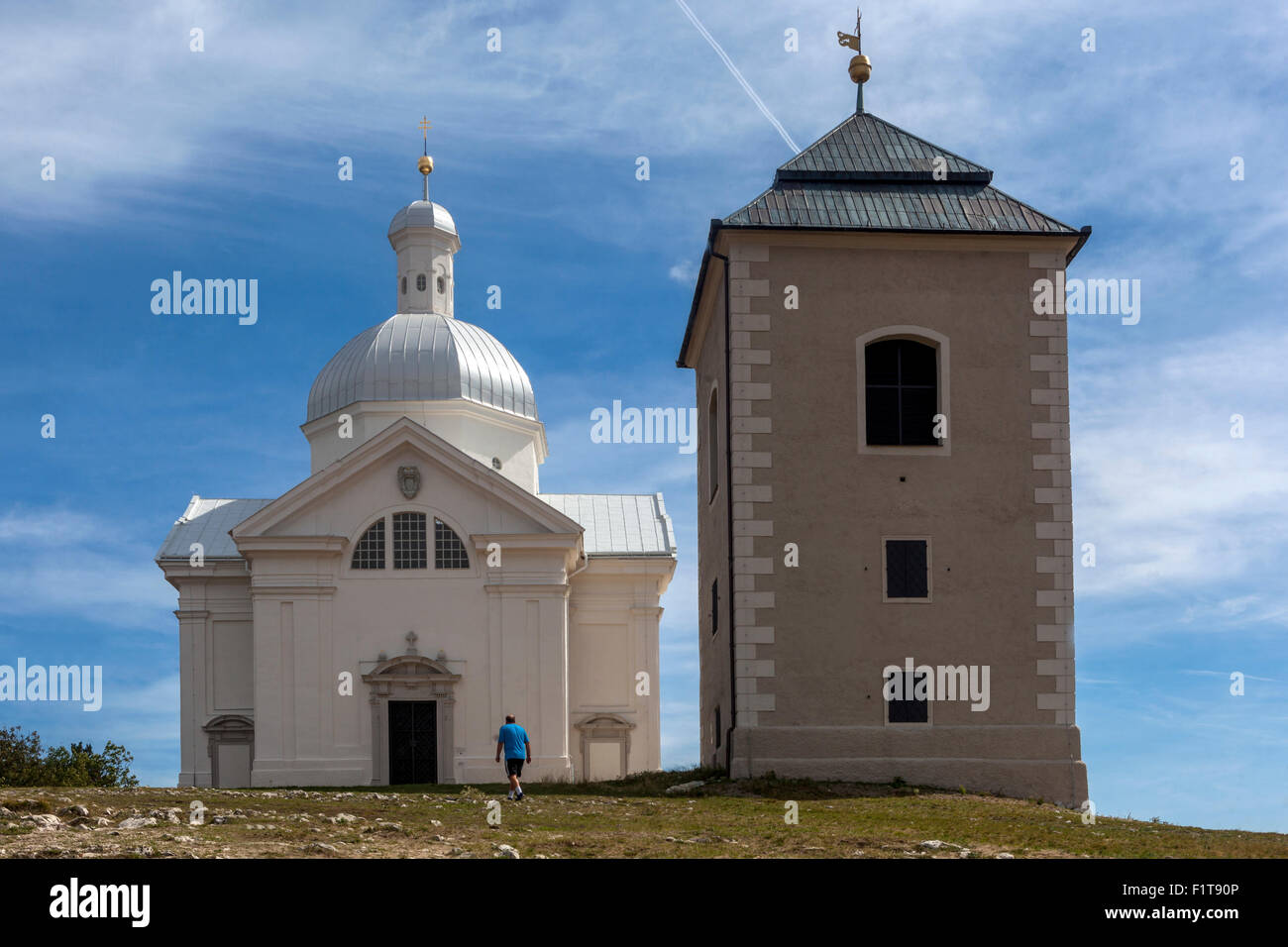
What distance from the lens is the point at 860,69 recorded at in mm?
30703

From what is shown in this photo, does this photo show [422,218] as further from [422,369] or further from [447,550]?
[447,550]

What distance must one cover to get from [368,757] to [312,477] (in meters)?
7.23

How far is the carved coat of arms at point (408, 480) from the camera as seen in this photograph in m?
45.4

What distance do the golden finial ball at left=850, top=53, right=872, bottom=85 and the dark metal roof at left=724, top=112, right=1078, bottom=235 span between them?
1.55m

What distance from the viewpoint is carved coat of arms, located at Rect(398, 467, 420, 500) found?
1786 inches

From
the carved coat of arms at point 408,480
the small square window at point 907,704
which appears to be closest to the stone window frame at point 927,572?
the small square window at point 907,704

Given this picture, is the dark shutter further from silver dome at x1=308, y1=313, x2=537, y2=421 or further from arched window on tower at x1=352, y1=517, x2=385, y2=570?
silver dome at x1=308, y1=313, x2=537, y2=421

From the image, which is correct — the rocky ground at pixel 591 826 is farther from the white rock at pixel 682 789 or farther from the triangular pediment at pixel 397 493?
the triangular pediment at pixel 397 493

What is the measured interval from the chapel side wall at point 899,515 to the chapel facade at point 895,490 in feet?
0.10

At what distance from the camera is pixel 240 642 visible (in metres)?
49.2

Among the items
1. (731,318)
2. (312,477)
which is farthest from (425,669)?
(731,318)


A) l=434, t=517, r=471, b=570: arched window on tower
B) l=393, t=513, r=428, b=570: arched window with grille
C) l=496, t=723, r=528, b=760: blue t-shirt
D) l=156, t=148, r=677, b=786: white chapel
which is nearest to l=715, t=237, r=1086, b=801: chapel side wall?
l=496, t=723, r=528, b=760: blue t-shirt
